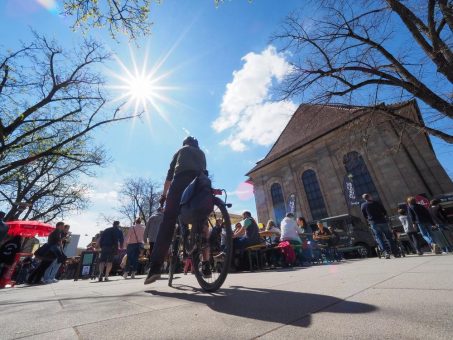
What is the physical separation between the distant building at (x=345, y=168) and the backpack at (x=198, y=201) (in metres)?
7.69

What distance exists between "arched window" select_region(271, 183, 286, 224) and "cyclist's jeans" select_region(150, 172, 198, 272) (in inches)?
792

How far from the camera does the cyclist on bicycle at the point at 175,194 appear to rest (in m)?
2.83

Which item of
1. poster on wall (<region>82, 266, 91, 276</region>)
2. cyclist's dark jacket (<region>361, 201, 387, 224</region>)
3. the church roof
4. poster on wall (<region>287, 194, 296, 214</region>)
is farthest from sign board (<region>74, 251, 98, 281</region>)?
poster on wall (<region>287, 194, 296, 214</region>)

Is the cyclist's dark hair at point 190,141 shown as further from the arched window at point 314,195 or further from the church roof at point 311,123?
the arched window at point 314,195

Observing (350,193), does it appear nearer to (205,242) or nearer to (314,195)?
(314,195)

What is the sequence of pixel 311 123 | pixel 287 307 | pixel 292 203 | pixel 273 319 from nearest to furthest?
pixel 273 319 < pixel 287 307 < pixel 311 123 < pixel 292 203

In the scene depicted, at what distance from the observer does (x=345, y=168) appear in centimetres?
1847

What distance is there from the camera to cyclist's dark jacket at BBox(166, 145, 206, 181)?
307 centimetres

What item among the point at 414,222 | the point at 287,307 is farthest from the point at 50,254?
the point at 414,222

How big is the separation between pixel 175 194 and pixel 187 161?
1.50 ft

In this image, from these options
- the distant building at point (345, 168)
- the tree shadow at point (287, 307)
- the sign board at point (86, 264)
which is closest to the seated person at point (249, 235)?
the tree shadow at point (287, 307)

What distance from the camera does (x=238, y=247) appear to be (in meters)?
6.76

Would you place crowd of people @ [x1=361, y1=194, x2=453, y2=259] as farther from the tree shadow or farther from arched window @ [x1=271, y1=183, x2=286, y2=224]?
arched window @ [x1=271, y1=183, x2=286, y2=224]

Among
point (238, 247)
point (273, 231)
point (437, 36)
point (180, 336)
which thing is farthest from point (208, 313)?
point (437, 36)
